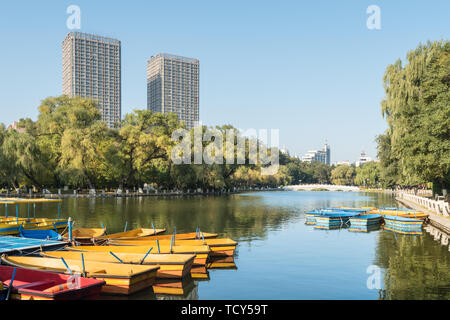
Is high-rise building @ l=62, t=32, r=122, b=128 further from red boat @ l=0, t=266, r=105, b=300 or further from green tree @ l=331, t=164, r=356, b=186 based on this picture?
red boat @ l=0, t=266, r=105, b=300

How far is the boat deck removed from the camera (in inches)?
584

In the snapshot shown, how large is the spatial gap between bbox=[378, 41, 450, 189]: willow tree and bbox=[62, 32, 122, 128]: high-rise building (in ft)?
538

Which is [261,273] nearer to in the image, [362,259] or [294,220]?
[362,259]

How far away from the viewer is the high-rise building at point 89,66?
186625mm

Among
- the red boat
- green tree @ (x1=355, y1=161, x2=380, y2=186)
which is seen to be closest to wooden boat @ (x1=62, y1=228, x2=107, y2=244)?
the red boat

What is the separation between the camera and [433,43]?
124 ft

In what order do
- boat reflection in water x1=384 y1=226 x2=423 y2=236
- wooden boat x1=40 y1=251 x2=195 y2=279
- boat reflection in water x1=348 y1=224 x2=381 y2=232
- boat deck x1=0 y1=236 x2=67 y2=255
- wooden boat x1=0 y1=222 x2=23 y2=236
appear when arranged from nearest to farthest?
wooden boat x1=40 y1=251 x2=195 y2=279
boat deck x1=0 y1=236 x2=67 y2=255
wooden boat x1=0 y1=222 x2=23 y2=236
boat reflection in water x1=384 y1=226 x2=423 y2=236
boat reflection in water x1=348 y1=224 x2=381 y2=232

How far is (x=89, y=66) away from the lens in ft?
626

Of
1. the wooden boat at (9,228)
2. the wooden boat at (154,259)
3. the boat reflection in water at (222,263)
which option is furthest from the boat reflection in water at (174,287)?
the wooden boat at (9,228)

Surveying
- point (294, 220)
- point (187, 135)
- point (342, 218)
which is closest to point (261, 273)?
point (342, 218)

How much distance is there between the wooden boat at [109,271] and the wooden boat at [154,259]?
85 centimetres

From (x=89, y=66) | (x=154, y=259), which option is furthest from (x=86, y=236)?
(x=89, y=66)

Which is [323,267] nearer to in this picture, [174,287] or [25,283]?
[174,287]
